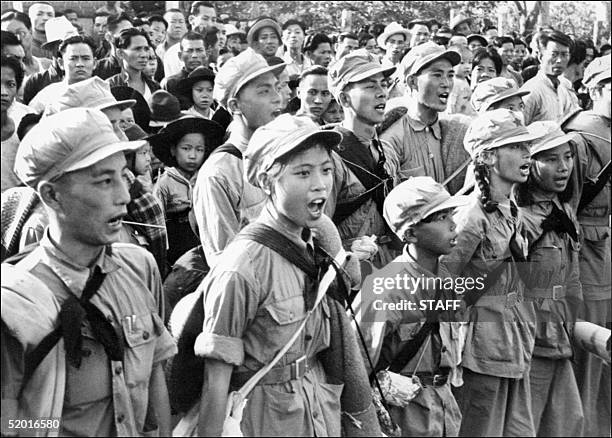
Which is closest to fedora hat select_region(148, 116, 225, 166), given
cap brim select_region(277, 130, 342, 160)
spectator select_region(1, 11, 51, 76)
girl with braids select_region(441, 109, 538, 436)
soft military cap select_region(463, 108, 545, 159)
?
soft military cap select_region(463, 108, 545, 159)

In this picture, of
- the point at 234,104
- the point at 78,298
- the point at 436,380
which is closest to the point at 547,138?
the point at 234,104

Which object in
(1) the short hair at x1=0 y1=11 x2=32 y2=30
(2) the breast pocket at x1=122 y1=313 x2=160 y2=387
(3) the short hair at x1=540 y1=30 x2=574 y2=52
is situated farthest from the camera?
(1) the short hair at x1=0 y1=11 x2=32 y2=30

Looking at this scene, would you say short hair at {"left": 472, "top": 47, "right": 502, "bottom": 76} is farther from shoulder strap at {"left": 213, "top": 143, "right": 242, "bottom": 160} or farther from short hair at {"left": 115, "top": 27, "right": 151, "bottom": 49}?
shoulder strap at {"left": 213, "top": 143, "right": 242, "bottom": 160}

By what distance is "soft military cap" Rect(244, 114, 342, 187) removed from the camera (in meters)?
3.51

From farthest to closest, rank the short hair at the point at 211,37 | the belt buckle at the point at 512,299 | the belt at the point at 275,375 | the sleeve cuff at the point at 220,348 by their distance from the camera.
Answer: the short hair at the point at 211,37 < the belt buckle at the point at 512,299 < the belt at the point at 275,375 < the sleeve cuff at the point at 220,348

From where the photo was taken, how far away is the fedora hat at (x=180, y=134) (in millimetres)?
6098

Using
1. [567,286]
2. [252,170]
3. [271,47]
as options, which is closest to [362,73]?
[567,286]

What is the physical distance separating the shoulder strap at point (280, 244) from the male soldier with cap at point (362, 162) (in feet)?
5.09

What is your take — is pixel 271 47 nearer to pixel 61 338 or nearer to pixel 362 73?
pixel 362 73

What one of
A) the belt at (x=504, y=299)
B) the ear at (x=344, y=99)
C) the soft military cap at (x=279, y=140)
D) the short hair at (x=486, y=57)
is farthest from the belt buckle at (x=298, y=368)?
the short hair at (x=486, y=57)

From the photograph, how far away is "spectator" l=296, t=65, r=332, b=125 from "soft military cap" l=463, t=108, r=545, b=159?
2.00m

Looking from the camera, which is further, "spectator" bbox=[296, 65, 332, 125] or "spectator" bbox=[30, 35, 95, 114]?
"spectator" bbox=[30, 35, 95, 114]

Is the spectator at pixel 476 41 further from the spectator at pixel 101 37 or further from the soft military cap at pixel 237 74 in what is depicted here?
the soft military cap at pixel 237 74

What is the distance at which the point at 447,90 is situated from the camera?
6512 mm
